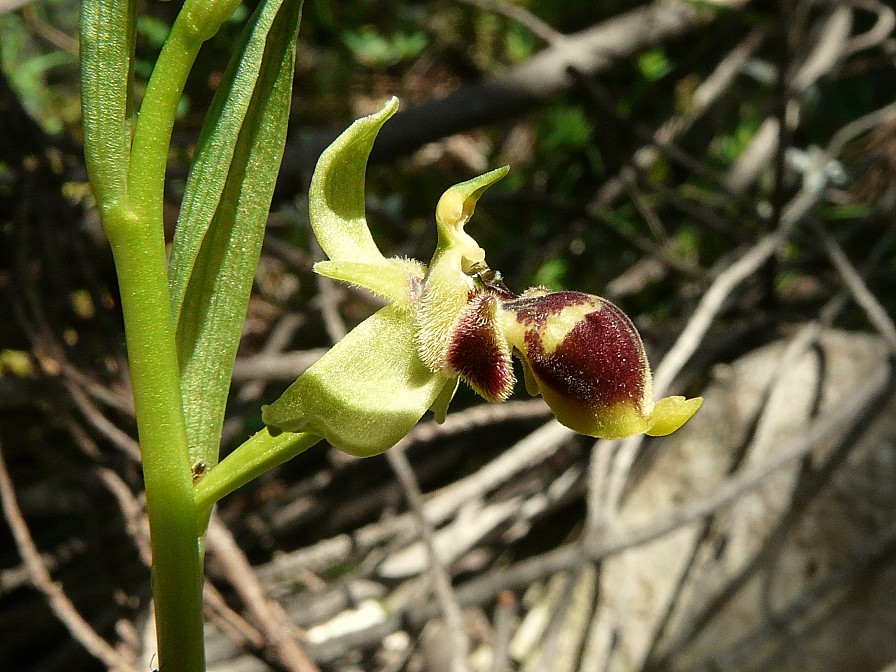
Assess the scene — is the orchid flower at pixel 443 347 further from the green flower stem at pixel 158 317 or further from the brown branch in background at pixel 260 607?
the brown branch in background at pixel 260 607

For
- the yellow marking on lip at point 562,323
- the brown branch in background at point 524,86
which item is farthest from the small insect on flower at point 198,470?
the brown branch in background at point 524,86

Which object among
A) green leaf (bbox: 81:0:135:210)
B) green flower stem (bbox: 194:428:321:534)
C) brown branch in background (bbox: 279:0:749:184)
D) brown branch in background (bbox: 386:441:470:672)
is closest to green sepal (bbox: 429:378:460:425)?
green flower stem (bbox: 194:428:321:534)

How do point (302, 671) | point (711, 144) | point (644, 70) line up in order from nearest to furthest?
1. point (302, 671)
2. point (644, 70)
3. point (711, 144)

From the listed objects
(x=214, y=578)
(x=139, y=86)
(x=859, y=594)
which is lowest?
(x=859, y=594)

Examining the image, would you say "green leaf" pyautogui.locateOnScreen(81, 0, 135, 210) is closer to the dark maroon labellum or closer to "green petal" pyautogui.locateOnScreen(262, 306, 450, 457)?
"green petal" pyautogui.locateOnScreen(262, 306, 450, 457)

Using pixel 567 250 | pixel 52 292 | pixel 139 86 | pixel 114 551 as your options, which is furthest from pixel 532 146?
pixel 114 551

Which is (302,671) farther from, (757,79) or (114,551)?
(757,79)

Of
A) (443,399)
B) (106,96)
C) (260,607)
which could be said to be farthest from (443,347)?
(260,607)
